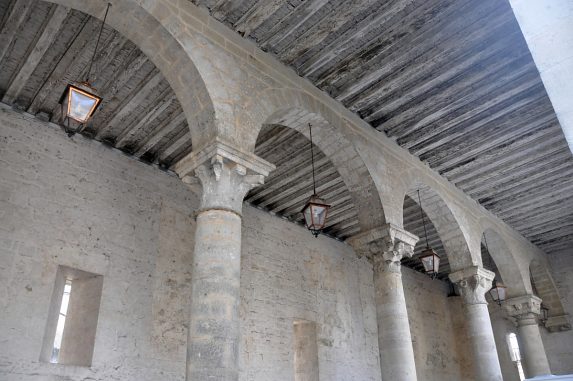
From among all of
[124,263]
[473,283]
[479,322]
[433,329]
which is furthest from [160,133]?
[433,329]

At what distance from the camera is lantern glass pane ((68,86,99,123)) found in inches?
186

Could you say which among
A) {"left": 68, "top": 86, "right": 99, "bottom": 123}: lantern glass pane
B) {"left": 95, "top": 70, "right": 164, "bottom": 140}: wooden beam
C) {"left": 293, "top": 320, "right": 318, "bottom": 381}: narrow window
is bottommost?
{"left": 293, "top": 320, "right": 318, "bottom": 381}: narrow window

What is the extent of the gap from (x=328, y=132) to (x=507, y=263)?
7195 millimetres

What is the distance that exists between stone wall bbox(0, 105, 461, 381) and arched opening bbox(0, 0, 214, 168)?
0.41 metres

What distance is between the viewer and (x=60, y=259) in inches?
252

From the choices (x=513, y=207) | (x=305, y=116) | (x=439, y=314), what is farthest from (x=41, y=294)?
(x=439, y=314)

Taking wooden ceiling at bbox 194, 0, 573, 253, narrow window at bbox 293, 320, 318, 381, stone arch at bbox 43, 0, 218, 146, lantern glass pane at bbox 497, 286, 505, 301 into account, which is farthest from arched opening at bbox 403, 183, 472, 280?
stone arch at bbox 43, 0, 218, 146

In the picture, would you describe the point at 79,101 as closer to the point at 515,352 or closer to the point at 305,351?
the point at 305,351

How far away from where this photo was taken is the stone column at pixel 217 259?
392 cm

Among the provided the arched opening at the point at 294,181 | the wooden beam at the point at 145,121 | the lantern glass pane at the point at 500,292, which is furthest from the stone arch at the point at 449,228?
the wooden beam at the point at 145,121

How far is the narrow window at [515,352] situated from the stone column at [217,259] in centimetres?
1324

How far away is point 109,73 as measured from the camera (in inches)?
249

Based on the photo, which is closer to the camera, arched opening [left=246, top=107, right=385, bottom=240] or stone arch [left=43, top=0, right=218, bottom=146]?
stone arch [left=43, top=0, right=218, bottom=146]

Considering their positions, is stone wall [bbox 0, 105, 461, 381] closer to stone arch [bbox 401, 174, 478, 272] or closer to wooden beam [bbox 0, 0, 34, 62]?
wooden beam [bbox 0, 0, 34, 62]
